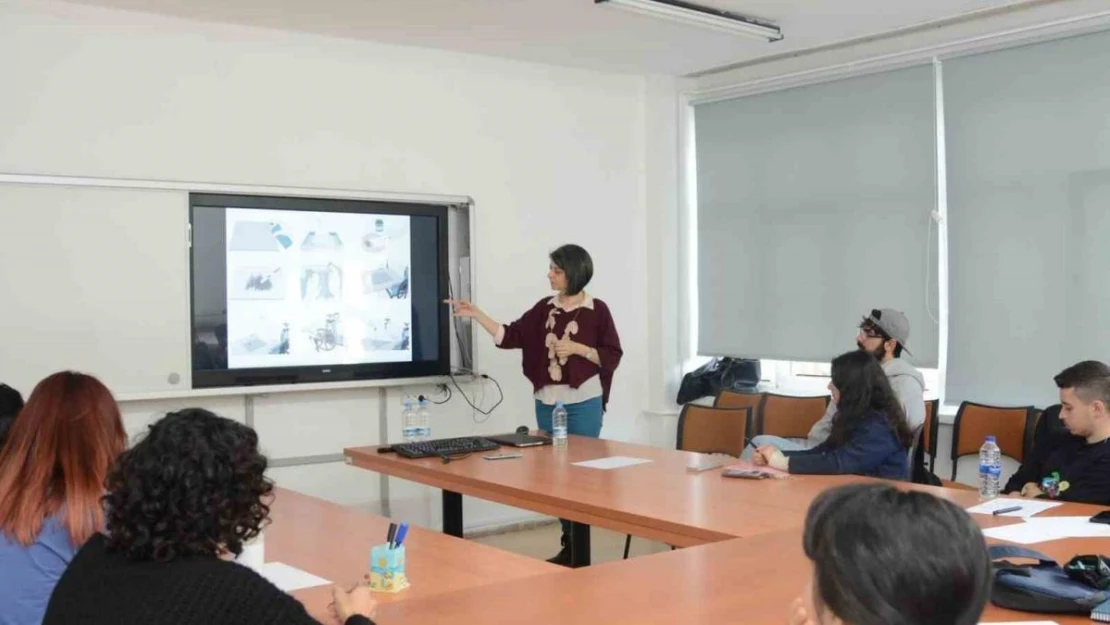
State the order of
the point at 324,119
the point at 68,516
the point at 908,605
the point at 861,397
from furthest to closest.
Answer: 1. the point at 324,119
2. the point at 861,397
3. the point at 68,516
4. the point at 908,605

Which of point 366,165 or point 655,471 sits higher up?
point 366,165

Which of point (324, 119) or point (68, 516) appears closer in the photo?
point (68, 516)

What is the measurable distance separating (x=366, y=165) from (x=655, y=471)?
265cm

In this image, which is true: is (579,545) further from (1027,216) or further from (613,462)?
(1027,216)

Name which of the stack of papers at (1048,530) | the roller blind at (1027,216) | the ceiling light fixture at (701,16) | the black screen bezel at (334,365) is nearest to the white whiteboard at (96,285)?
the black screen bezel at (334,365)

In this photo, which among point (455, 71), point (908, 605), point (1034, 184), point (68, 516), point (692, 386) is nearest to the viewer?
point (908, 605)

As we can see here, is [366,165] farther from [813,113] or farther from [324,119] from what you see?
[813,113]

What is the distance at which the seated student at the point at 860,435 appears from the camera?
3703 mm

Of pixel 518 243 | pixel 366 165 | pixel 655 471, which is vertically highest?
pixel 366 165

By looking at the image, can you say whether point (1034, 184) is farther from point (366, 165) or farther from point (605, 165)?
point (366, 165)

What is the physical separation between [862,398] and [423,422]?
102 inches

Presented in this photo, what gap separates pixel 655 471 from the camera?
3818mm

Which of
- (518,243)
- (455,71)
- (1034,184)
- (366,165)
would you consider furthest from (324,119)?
(1034,184)

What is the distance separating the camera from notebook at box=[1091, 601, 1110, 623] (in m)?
1.94
